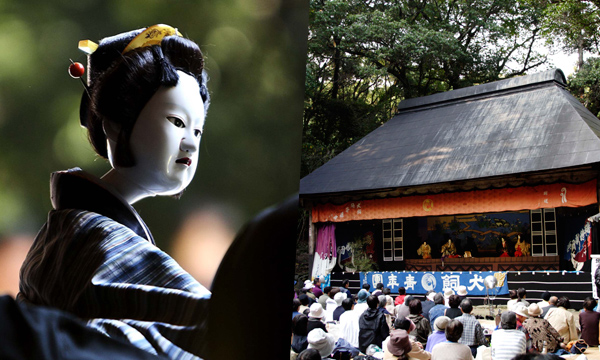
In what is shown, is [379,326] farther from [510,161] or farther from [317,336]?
[510,161]

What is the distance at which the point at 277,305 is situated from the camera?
7.27ft

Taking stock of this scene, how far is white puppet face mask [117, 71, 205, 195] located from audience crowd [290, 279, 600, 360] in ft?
5.52

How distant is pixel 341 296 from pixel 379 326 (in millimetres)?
2161

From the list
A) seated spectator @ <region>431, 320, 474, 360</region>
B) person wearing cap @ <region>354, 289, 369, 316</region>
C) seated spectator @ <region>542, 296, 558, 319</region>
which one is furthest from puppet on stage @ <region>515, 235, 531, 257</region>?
seated spectator @ <region>431, 320, 474, 360</region>

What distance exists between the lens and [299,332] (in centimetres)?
462

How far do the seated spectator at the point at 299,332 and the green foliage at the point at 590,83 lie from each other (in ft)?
45.4

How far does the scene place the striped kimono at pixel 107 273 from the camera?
5.07 feet

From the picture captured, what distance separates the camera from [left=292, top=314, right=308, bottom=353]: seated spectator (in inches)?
181

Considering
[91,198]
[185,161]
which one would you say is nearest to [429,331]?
[185,161]

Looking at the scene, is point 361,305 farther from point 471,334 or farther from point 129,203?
point 129,203

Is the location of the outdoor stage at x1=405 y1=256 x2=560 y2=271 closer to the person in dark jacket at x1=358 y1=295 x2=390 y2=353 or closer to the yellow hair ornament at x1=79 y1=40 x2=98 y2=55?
the person in dark jacket at x1=358 y1=295 x2=390 y2=353

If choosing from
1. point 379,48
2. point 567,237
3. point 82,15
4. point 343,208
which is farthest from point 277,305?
point 379,48

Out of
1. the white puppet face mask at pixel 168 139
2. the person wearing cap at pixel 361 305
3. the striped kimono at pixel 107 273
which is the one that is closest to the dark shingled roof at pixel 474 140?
the person wearing cap at pixel 361 305

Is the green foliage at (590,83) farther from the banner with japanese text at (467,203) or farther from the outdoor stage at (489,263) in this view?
the banner with japanese text at (467,203)
